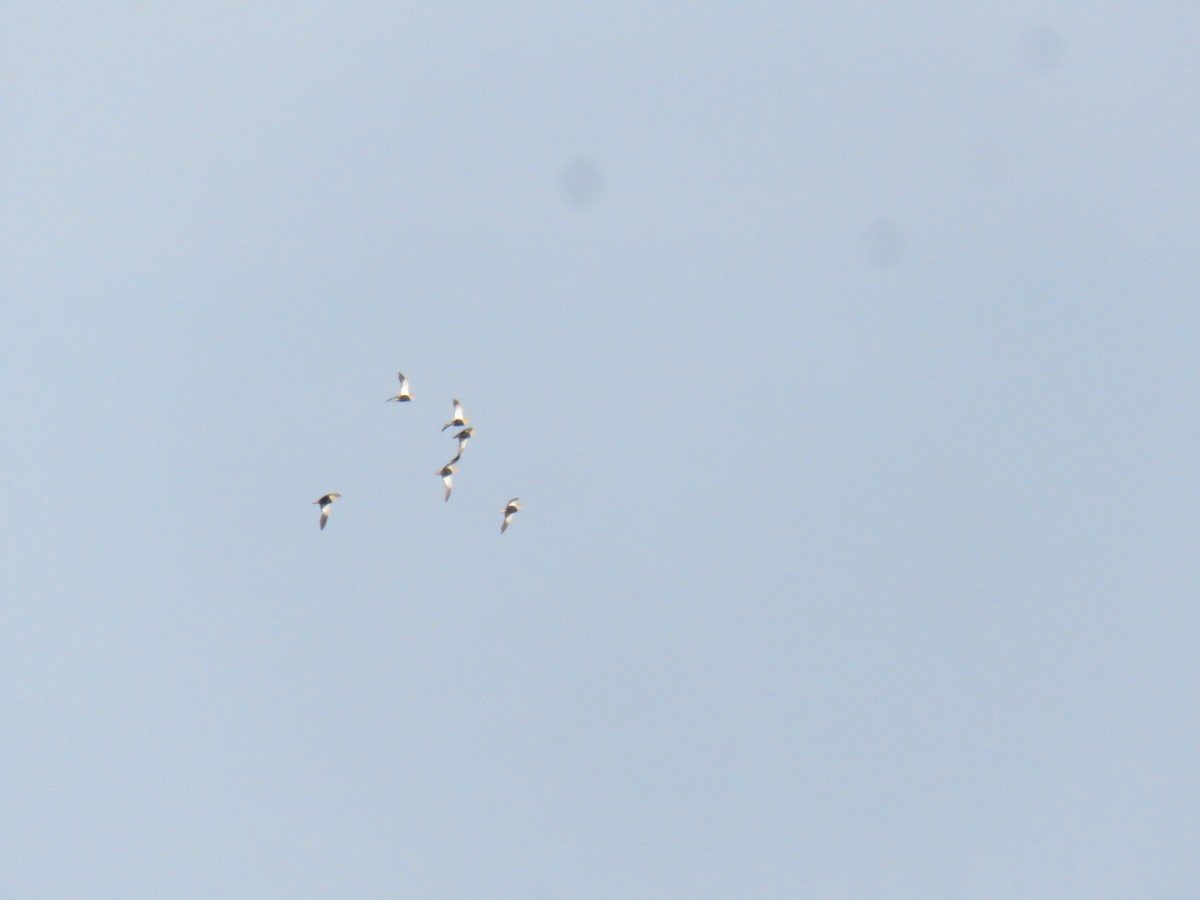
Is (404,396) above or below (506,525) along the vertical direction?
above

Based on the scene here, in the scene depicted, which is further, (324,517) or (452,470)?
(452,470)

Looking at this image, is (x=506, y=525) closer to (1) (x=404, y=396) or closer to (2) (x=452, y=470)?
(2) (x=452, y=470)

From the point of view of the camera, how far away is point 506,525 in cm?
7719

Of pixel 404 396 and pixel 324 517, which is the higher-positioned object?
pixel 404 396

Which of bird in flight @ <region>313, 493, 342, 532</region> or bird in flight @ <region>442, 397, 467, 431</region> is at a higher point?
bird in flight @ <region>442, 397, 467, 431</region>

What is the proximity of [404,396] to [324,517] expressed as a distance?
10.6 m

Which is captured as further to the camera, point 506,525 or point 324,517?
point 506,525

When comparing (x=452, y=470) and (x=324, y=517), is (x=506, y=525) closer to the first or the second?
(x=452, y=470)

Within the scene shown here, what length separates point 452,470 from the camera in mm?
76375

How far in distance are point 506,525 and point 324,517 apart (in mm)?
13923

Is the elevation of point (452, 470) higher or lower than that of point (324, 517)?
higher

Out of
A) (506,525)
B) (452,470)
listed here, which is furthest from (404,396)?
(506,525)

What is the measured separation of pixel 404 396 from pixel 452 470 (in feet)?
22.8

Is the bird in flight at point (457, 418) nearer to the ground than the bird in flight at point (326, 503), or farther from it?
farther from it
